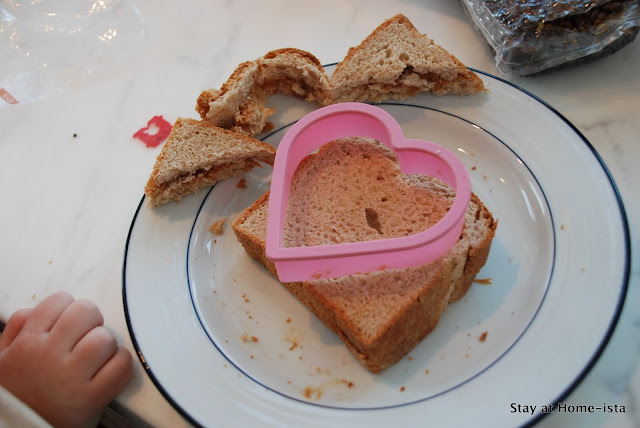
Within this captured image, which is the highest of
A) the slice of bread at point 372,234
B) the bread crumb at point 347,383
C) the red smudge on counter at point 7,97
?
the red smudge on counter at point 7,97

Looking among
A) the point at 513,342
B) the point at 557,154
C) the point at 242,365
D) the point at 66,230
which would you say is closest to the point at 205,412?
the point at 242,365

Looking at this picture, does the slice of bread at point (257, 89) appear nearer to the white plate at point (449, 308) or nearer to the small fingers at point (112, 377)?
the white plate at point (449, 308)

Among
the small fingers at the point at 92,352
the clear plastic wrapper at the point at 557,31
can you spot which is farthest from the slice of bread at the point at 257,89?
the small fingers at the point at 92,352

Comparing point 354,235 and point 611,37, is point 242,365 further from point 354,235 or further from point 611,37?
point 611,37

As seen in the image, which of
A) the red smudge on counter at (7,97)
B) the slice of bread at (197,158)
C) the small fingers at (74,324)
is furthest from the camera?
the red smudge on counter at (7,97)

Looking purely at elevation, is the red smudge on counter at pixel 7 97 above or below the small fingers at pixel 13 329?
above

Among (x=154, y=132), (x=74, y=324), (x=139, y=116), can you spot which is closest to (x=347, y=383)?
(x=74, y=324)

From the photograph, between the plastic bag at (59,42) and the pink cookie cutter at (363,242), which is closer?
the pink cookie cutter at (363,242)
